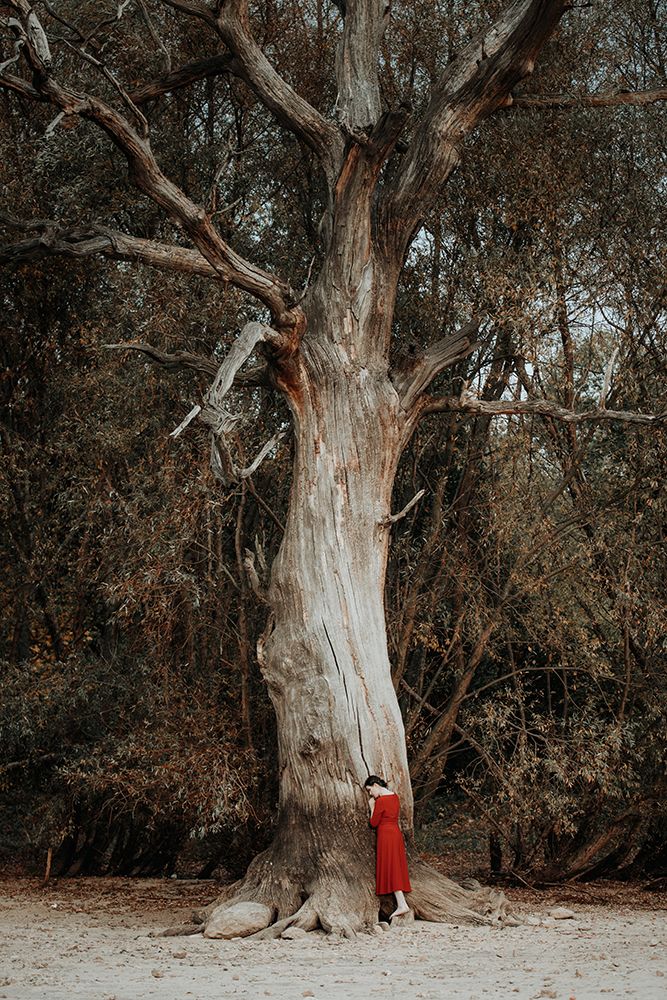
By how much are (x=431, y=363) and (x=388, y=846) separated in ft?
15.2

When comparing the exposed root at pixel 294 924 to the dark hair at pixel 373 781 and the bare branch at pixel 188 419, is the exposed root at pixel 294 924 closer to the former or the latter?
the dark hair at pixel 373 781

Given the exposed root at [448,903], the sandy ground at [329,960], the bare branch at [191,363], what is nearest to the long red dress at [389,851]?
the exposed root at [448,903]

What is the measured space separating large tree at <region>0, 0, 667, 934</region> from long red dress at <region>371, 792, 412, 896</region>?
0.13 metres

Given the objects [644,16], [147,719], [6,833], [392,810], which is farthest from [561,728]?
[644,16]

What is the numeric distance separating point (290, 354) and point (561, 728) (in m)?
5.13

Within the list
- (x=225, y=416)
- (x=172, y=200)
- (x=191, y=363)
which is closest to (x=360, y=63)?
(x=172, y=200)

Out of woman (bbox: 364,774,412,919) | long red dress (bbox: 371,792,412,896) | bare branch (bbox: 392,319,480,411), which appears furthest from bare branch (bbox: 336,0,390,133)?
long red dress (bbox: 371,792,412,896)

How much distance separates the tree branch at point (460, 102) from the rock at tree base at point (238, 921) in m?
6.37

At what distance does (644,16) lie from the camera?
574 inches

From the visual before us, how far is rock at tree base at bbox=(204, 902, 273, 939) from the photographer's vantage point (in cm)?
952

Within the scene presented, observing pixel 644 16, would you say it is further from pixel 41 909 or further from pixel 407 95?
pixel 41 909

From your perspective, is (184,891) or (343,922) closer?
(343,922)

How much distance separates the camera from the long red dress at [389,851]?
9.88 m

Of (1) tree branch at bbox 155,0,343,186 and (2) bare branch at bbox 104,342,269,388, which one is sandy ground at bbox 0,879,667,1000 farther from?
(1) tree branch at bbox 155,0,343,186
